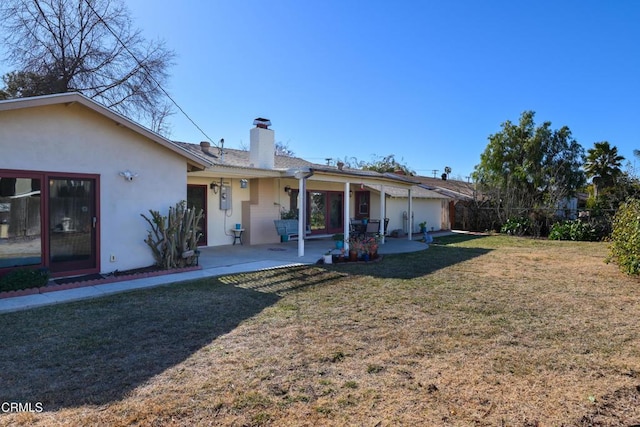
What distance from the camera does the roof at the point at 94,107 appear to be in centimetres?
678

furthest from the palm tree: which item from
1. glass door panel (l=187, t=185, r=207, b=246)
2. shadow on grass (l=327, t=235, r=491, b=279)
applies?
glass door panel (l=187, t=185, r=207, b=246)

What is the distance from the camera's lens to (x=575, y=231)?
1805 centimetres

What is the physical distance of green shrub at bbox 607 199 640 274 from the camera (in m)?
8.72

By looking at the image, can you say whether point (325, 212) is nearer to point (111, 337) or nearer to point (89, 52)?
point (111, 337)

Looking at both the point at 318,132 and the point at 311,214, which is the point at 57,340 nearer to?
the point at 311,214

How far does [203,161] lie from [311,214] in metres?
7.39

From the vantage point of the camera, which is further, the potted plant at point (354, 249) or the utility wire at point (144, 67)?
the utility wire at point (144, 67)

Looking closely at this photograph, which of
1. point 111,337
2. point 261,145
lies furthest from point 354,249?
point 111,337

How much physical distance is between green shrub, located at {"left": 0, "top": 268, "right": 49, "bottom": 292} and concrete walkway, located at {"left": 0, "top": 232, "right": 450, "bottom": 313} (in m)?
0.30

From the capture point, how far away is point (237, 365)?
13.4 ft

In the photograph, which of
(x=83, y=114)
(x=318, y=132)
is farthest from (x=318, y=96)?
(x=83, y=114)

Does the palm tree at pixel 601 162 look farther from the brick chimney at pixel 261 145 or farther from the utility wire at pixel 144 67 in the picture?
the utility wire at pixel 144 67

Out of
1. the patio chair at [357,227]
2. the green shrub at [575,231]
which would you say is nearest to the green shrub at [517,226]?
the green shrub at [575,231]

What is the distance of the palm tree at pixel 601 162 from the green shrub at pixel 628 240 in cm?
1791
